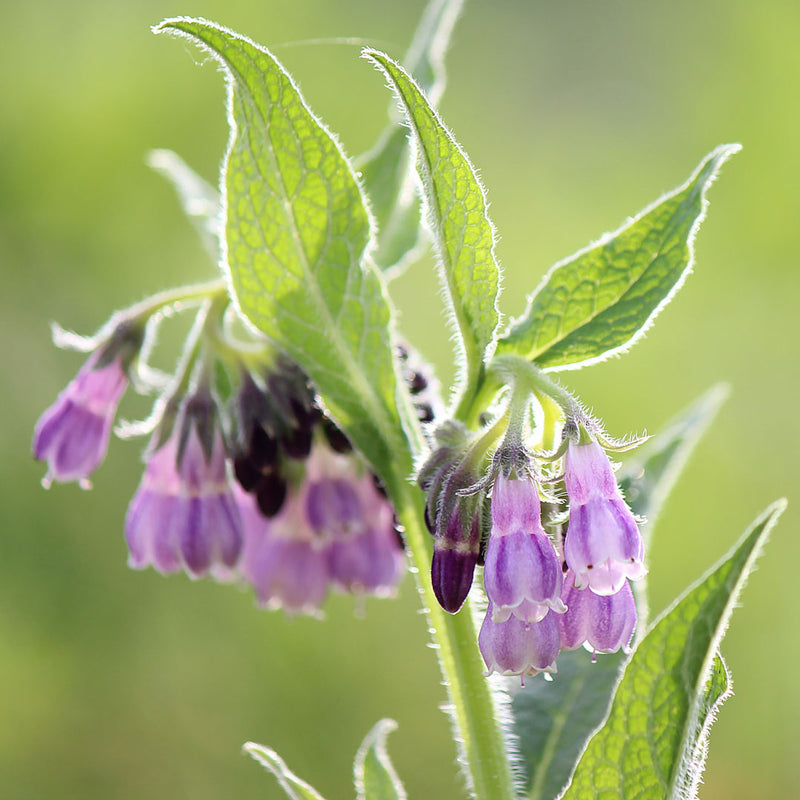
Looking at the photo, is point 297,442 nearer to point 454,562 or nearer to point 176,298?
point 176,298

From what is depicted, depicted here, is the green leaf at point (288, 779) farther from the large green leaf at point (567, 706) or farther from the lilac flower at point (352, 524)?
the lilac flower at point (352, 524)

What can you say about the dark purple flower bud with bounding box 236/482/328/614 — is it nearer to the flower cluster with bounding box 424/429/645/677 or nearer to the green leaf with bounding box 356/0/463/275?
the green leaf with bounding box 356/0/463/275

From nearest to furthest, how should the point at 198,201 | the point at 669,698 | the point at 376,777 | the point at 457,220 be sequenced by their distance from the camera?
the point at 669,698
the point at 457,220
the point at 376,777
the point at 198,201

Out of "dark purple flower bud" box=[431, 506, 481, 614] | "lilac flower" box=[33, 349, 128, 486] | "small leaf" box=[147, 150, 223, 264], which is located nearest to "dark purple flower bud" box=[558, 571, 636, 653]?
"dark purple flower bud" box=[431, 506, 481, 614]

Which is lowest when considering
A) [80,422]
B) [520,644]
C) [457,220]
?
[520,644]

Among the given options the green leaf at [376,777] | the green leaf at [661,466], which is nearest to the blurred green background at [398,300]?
the green leaf at [661,466]

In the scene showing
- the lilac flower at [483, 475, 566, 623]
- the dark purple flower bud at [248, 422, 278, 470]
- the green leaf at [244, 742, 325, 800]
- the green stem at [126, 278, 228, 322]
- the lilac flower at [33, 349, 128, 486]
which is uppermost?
the green stem at [126, 278, 228, 322]

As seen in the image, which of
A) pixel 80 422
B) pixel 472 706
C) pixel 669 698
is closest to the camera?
pixel 669 698

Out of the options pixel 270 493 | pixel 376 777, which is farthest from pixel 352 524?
pixel 376 777
